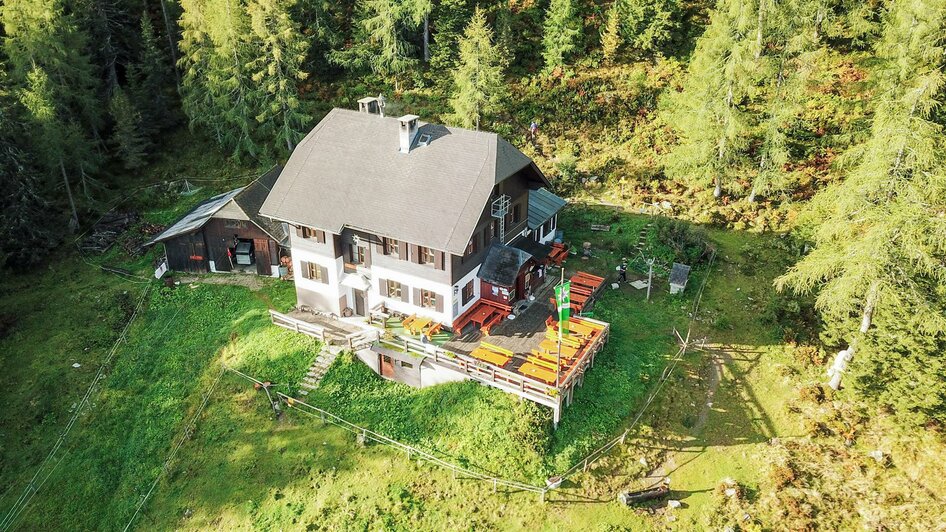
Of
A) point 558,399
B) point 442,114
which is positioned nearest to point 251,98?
point 442,114

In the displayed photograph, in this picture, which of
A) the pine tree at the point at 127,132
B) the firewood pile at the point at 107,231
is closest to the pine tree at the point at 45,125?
the firewood pile at the point at 107,231

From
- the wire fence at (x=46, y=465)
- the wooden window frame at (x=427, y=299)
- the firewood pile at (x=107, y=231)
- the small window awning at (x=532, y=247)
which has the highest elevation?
the small window awning at (x=532, y=247)

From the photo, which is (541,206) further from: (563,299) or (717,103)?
(563,299)

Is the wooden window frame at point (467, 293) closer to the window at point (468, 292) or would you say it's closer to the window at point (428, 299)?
the window at point (468, 292)

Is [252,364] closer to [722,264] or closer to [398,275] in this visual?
[398,275]

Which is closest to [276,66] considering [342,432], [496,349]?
[496,349]

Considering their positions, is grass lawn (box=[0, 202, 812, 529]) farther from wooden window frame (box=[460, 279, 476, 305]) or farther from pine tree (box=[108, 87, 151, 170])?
pine tree (box=[108, 87, 151, 170])
